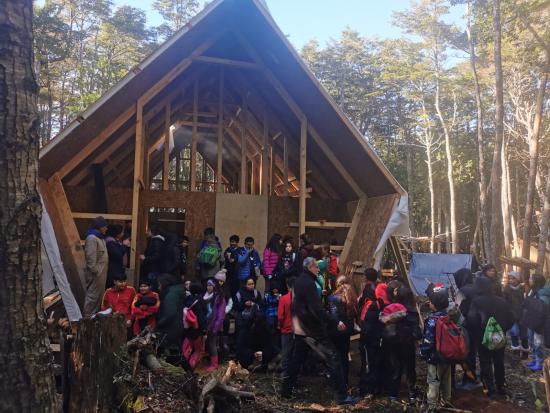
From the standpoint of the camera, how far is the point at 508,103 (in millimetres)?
25812

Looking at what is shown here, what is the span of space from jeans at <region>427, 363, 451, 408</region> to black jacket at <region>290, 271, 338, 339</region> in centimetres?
128

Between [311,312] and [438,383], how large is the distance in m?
1.71

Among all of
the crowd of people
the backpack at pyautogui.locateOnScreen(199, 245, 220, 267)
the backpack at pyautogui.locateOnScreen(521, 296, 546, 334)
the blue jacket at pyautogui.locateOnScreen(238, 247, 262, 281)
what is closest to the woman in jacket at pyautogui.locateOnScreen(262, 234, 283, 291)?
the crowd of people

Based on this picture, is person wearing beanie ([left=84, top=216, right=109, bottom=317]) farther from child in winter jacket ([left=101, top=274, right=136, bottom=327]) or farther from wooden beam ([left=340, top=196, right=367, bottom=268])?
wooden beam ([left=340, top=196, right=367, bottom=268])

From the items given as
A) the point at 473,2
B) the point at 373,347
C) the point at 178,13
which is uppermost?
the point at 178,13

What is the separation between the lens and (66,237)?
25.0 feet

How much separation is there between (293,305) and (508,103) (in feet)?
84.7

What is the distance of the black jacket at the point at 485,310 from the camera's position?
5.46 meters

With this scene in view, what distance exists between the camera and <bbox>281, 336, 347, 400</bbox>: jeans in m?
5.08

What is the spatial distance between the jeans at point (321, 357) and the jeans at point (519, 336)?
15.1ft

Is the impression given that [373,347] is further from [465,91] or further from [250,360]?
[465,91]

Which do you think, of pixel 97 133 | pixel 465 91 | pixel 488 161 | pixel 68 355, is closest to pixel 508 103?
pixel 465 91

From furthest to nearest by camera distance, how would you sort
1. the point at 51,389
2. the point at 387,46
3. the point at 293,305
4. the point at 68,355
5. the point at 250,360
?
the point at 387,46 < the point at 250,360 < the point at 293,305 < the point at 68,355 < the point at 51,389

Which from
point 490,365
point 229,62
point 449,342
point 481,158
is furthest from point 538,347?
point 481,158
